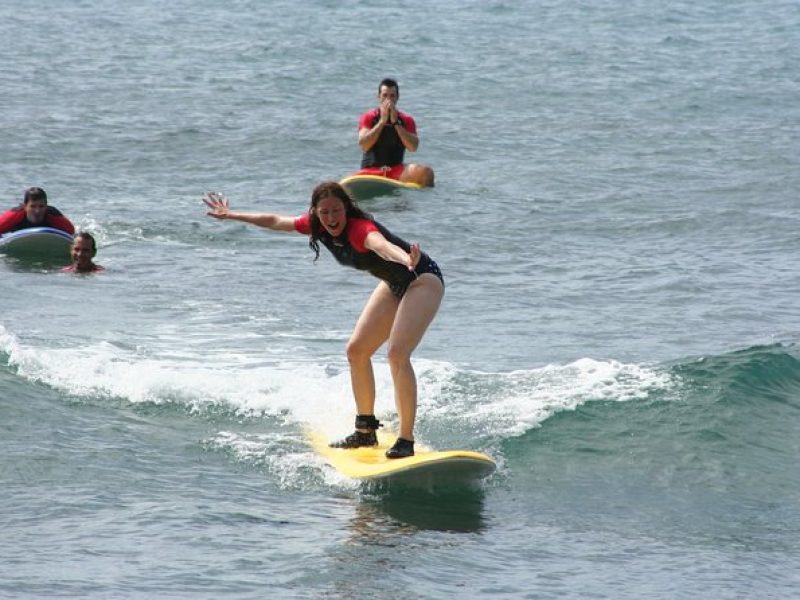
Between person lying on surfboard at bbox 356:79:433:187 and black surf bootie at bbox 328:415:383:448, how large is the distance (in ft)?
30.4

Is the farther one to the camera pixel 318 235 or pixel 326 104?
pixel 326 104

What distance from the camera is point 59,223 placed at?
16.3m

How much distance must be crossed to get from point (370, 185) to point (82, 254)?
16.9 feet

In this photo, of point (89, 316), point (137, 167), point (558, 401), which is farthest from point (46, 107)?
point (558, 401)

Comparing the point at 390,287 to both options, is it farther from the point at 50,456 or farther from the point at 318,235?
the point at 50,456

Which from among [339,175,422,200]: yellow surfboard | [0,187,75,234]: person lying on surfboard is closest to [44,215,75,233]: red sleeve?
[0,187,75,234]: person lying on surfboard

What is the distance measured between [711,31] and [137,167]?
62.8 feet

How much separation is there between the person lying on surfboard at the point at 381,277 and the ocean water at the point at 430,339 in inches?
27.5

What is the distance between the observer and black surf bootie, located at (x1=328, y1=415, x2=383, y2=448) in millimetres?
9477

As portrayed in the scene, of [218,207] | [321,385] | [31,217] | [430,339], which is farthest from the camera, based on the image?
[31,217]

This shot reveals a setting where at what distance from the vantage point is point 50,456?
31.2ft

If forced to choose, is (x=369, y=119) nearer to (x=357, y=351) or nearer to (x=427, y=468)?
(x=357, y=351)

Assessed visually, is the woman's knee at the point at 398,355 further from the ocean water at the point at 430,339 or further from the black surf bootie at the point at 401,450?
the ocean water at the point at 430,339

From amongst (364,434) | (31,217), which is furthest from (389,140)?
Result: (364,434)
